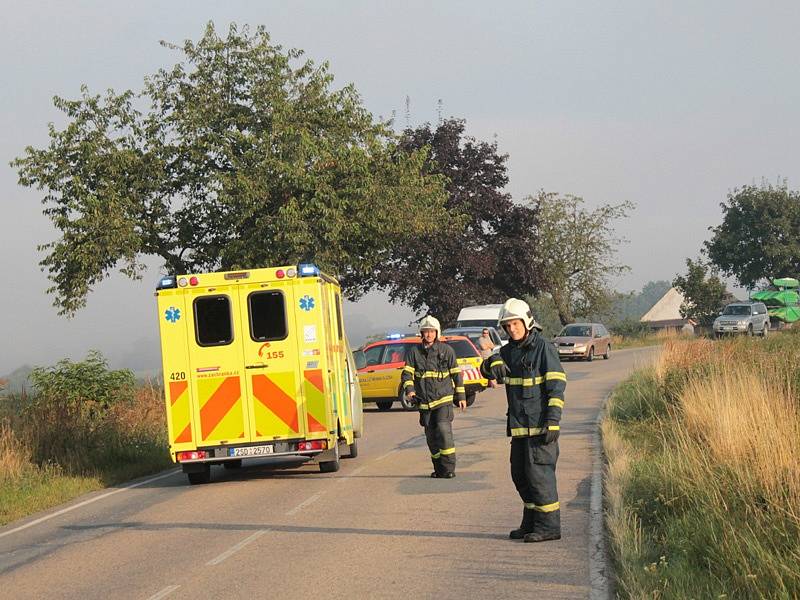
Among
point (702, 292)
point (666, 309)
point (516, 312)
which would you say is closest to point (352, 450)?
point (516, 312)

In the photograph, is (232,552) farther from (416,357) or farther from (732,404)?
(732,404)

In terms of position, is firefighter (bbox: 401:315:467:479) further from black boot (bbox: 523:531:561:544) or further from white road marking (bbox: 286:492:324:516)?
black boot (bbox: 523:531:561:544)

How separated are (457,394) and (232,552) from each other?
16.4ft

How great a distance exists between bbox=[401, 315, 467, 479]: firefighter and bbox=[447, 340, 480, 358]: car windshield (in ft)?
42.2

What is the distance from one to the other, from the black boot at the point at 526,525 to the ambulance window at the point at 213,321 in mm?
6605

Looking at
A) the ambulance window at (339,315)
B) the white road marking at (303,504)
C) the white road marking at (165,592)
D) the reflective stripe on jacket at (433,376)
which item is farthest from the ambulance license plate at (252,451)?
the white road marking at (165,592)

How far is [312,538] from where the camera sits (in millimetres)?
10570

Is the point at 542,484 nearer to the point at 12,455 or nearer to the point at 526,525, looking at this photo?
the point at 526,525

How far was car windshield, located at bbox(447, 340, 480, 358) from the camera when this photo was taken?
90.2ft

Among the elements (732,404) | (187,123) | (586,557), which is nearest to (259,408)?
(732,404)

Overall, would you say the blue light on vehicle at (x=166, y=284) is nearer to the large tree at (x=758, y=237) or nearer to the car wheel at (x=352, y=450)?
the car wheel at (x=352, y=450)

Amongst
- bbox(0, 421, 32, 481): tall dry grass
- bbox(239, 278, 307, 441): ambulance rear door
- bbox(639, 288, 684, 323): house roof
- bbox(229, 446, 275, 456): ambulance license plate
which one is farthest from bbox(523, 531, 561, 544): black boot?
bbox(639, 288, 684, 323): house roof

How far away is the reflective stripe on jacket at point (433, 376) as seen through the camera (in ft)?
46.9

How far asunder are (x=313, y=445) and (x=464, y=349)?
1278 centimetres
